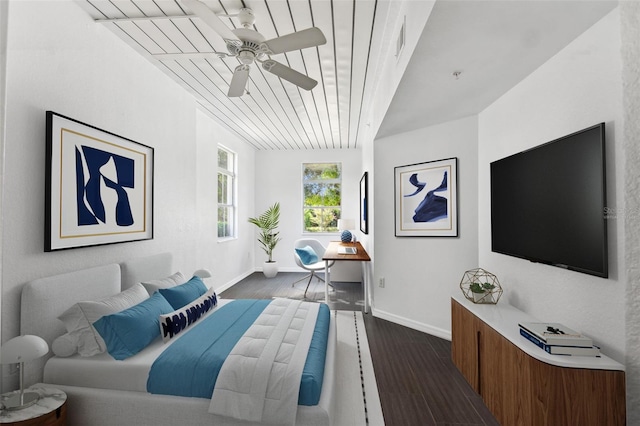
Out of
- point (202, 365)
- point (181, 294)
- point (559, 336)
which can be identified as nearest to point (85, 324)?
point (181, 294)

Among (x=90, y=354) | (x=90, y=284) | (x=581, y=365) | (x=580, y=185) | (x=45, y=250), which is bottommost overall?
(x=90, y=354)

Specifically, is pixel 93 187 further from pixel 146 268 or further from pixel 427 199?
pixel 427 199

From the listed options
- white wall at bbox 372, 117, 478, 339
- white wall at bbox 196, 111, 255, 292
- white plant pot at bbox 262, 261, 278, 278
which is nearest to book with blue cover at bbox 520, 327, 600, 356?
white wall at bbox 372, 117, 478, 339

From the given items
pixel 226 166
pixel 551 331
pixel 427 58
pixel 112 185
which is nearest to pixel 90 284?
pixel 112 185

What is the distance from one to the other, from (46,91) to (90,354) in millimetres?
1682

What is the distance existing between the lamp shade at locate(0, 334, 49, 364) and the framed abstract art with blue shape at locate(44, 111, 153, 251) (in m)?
0.66

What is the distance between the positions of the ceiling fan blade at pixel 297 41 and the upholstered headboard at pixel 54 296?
1981 millimetres

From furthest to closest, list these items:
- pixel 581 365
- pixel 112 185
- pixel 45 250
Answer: pixel 112 185 < pixel 45 250 < pixel 581 365

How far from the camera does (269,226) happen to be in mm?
6496

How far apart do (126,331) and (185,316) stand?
0.41 meters

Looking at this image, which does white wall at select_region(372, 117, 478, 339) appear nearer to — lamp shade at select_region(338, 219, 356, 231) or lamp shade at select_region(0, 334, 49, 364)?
lamp shade at select_region(338, 219, 356, 231)

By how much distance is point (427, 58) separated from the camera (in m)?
1.96

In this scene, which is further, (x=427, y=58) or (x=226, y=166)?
(x=226, y=166)

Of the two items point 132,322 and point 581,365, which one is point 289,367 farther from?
point 581,365
